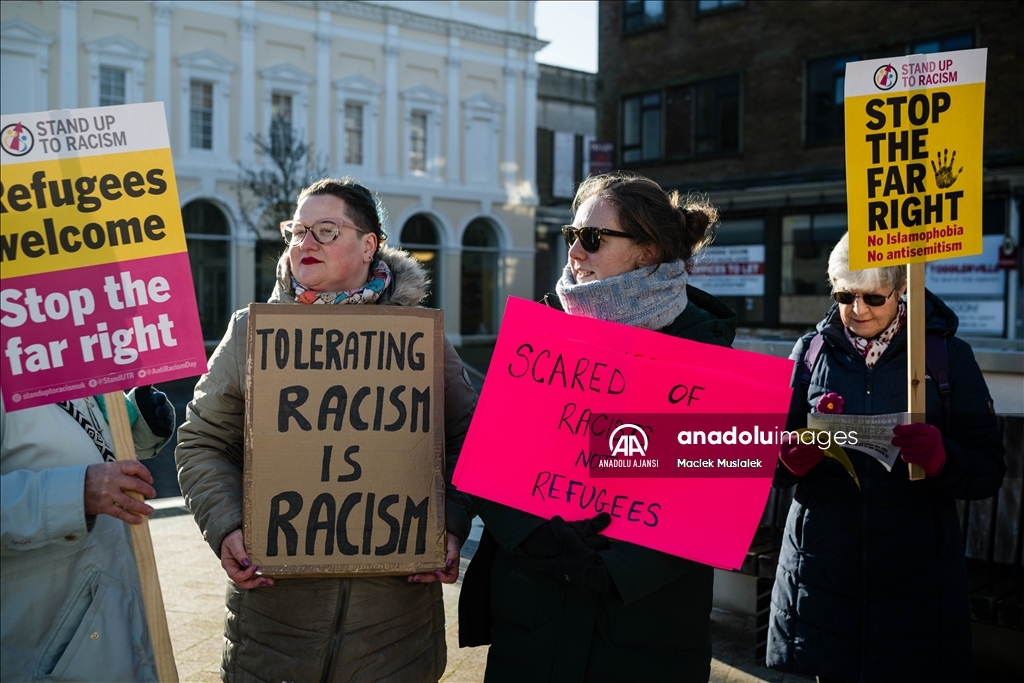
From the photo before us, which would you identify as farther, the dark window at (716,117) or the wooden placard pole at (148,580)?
the dark window at (716,117)

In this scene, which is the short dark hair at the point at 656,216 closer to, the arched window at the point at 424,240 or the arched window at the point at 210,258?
the arched window at the point at 210,258

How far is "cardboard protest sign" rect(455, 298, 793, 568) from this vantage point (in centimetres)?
225

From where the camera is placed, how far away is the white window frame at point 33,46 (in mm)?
23062

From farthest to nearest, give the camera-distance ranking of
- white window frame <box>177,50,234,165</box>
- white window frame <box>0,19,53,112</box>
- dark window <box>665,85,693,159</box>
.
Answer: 1. white window frame <box>177,50,234,165</box>
2. white window frame <box>0,19,53,112</box>
3. dark window <box>665,85,693,159</box>

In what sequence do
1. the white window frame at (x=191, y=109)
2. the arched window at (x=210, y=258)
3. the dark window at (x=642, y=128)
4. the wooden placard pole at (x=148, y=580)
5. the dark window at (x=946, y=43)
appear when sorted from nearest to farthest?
1. the wooden placard pole at (x=148, y=580)
2. the dark window at (x=946, y=43)
3. the dark window at (x=642, y=128)
4. the white window frame at (x=191, y=109)
5. the arched window at (x=210, y=258)

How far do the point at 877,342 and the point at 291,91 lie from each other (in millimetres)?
26524

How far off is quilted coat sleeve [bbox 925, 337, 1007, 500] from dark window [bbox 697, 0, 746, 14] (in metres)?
20.5

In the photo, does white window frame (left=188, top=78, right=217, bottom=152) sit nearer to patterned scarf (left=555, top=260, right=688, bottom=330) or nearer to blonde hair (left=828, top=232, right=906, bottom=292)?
blonde hair (left=828, top=232, right=906, bottom=292)

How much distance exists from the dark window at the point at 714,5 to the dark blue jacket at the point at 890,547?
20491 millimetres

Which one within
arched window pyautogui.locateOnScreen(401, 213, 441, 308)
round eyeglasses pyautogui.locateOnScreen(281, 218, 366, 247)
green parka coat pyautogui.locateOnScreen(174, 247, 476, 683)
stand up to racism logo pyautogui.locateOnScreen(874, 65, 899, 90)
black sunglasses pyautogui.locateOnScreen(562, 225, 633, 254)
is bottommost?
green parka coat pyautogui.locateOnScreen(174, 247, 476, 683)

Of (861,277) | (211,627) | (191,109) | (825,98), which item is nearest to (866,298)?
(861,277)

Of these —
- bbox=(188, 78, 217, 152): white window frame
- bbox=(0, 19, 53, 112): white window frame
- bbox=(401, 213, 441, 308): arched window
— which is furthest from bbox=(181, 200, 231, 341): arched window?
bbox=(401, 213, 441, 308): arched window

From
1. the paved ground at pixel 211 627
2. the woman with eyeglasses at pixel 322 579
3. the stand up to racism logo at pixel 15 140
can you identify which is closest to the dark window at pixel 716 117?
the paved ground at pixel 211 627

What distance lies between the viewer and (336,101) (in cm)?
2820
